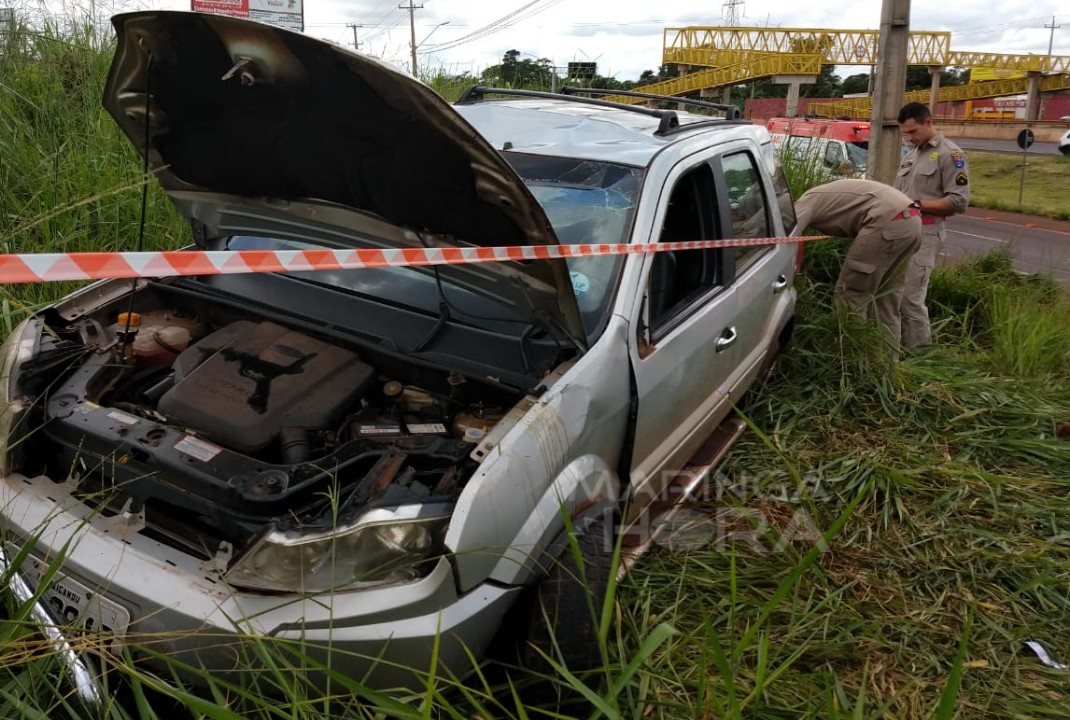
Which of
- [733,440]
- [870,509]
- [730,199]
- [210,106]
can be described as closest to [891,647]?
[870,509]

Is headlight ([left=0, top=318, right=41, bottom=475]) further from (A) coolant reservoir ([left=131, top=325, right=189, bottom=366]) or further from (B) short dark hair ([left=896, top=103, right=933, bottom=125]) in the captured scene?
(B) short dark hair ([left=896, top=103, right=933, bottom=125])

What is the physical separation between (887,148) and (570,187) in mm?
5019

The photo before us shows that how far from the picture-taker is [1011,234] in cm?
1482

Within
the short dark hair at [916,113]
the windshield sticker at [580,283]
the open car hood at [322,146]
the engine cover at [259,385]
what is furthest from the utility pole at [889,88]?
the engine cover at [259,385]

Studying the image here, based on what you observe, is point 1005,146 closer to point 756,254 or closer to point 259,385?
point 756,254

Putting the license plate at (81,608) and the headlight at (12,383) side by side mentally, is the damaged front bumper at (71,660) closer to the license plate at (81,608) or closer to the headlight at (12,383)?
the license plate at (81,608)

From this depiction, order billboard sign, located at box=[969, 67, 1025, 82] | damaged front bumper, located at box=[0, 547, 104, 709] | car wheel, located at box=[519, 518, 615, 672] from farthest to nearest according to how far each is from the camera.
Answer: billboard sign, located at box=[969, 67, 1025, 82], car wheel, located at box=[519, 518, 615, 672], damaged front bumper, located at box=[0, 547, 104, 709]

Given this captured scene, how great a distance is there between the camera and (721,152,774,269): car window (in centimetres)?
358

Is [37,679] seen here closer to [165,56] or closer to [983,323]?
[165,56]

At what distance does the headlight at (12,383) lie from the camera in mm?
2281

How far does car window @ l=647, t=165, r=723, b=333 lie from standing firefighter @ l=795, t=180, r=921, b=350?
6.19ft

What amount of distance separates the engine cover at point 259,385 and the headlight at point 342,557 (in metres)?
0.52

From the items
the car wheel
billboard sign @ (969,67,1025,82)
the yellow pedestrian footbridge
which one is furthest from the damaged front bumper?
billboard sign @ (969,67,1025,82)

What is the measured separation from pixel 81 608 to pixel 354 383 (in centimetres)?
99
